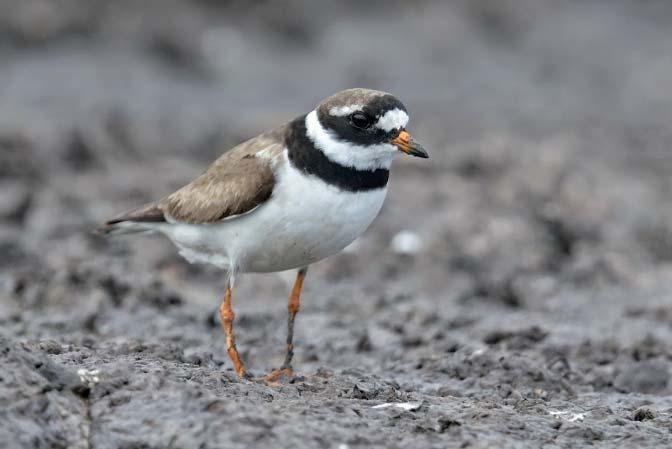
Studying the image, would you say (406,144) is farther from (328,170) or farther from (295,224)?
(295,224)

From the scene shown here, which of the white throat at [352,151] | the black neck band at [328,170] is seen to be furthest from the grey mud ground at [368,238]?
the white throat at [352,151]

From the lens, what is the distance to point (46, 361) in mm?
4637

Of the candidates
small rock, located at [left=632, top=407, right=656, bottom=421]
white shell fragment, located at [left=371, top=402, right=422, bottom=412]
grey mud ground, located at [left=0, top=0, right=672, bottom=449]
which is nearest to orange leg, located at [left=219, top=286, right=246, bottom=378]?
grey mud ground, located at [left=0, top=0, right=672, bottom=449]

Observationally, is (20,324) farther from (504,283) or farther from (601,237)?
(601,237)

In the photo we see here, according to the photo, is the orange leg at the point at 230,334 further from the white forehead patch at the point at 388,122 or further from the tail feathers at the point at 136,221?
the white forehead patch at the point at 388,122

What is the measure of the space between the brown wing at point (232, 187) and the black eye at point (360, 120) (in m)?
0.46

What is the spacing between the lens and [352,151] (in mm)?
5859

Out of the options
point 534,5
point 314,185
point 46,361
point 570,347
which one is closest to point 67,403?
point 46,361

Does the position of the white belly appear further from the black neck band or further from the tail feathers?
the tail feathers

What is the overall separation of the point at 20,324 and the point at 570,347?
3.76 metres

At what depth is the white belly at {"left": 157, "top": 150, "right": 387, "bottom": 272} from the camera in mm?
5785

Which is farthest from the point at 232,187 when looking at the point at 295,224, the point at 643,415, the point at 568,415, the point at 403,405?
the point at 643,415

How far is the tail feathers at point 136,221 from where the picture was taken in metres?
7.01

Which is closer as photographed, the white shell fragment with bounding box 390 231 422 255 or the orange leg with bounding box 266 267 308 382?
the orange leg with bounding box 266 267 308 382
